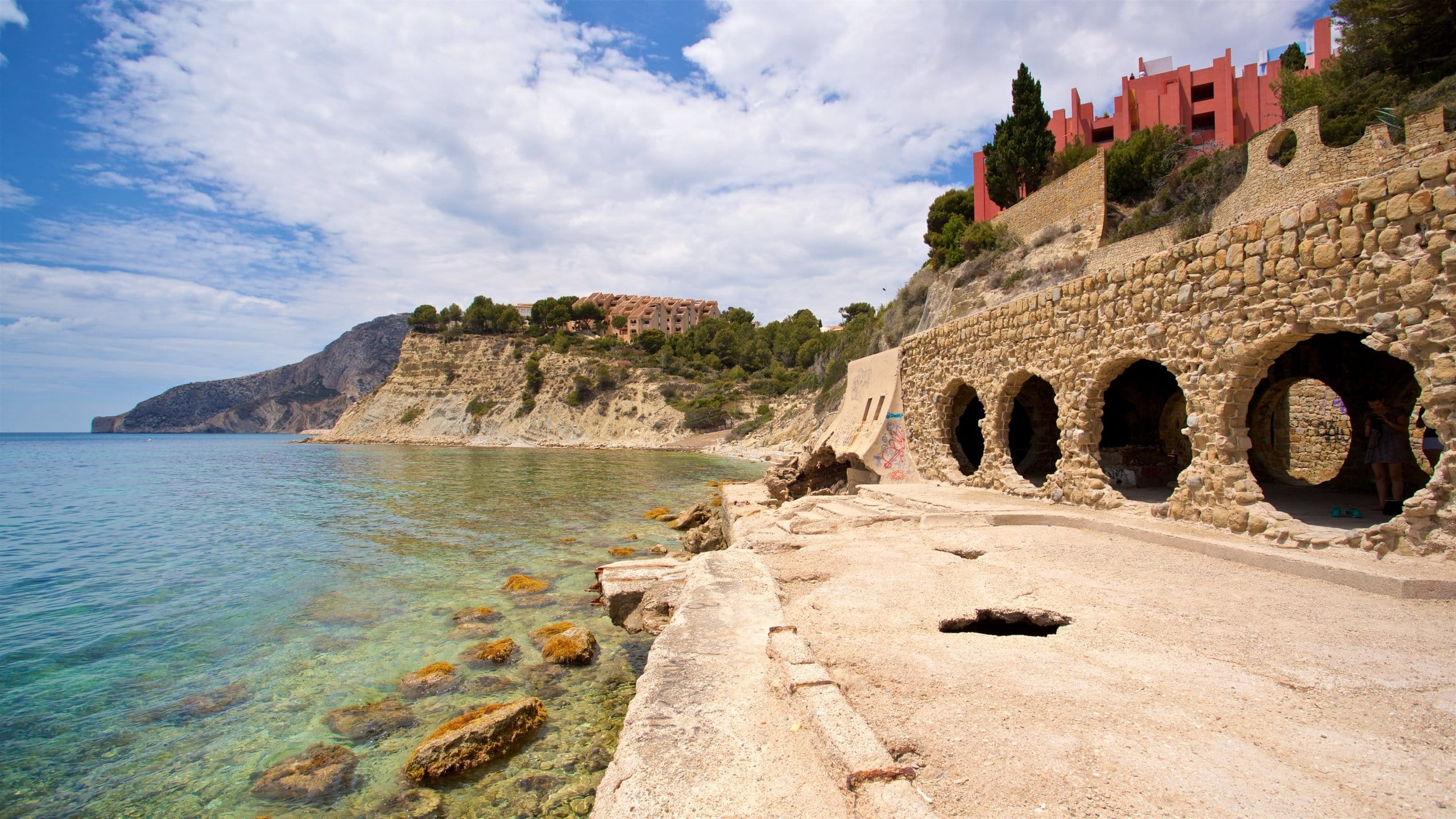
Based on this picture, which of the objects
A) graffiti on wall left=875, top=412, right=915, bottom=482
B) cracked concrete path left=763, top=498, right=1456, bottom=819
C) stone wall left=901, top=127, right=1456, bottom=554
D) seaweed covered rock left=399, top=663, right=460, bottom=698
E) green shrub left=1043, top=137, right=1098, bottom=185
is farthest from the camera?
green shrub left=1043, top=137, right=1098, bottom=185

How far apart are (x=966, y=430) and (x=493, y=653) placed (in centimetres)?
1290

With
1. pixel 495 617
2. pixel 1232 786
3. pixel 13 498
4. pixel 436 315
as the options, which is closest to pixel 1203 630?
pixel 1232 786

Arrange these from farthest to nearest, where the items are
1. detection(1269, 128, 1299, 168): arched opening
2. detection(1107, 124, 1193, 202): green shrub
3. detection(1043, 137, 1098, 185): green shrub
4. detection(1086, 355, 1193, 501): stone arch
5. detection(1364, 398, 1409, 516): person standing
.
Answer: detection(1043, 137, 1098, 185): green shrub, detection(1107, 124, 1193, 202): green shrub, detection(1269, 128, 1299, 168): arched opening, detection(1086, 355, 1193, 501): stone arch, detection(1364, 398, 1409, 516): person standing

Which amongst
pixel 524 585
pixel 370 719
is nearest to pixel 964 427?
pixel 524 585

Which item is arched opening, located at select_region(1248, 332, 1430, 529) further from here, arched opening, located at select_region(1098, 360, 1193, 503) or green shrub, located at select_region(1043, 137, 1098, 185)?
green shrub, located at select_region(1043, 137, 1098, 185)

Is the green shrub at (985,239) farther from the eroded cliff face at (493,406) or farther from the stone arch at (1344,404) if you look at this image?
the eroded cliff face at (493,406)

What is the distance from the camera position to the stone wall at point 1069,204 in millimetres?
27234

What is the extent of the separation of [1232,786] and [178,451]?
9394 cm

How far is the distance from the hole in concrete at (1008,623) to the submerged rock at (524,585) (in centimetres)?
744

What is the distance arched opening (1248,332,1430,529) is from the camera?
26.8 ft

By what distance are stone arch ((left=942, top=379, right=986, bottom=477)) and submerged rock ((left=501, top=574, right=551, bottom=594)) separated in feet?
27.8

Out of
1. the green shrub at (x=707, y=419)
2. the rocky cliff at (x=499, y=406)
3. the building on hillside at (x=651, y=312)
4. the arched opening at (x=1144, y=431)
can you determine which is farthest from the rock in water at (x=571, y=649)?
the building on hillside at (x=651, y=312)

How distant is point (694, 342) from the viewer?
3100 inches

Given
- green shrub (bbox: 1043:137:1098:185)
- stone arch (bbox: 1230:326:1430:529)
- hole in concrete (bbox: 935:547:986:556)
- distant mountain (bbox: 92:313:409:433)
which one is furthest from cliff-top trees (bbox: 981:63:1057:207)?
distant mountain (bbox: 92:313:409:433)
